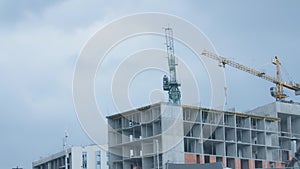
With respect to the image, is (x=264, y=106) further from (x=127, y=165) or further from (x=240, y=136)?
(x=127, y=165)

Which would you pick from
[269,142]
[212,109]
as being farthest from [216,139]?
[269,142]

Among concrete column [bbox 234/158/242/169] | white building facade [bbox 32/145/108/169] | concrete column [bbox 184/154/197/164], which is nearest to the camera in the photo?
concrete column [bbox 184/154/197/164]

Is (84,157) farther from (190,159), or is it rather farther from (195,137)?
(190,159)

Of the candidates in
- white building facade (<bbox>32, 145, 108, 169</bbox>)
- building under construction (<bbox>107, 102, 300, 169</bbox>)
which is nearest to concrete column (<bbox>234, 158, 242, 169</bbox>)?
building under construction (<bbox>107, 102, 300, 169</bbox>)

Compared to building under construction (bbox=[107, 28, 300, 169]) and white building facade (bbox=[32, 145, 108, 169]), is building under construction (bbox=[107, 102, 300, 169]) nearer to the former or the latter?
building under construction (bbox=[107, 28, 300, 169])

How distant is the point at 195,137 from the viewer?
11156cm

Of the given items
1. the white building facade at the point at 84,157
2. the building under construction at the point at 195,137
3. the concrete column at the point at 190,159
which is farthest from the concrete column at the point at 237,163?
the white building facade at the point at 84,157

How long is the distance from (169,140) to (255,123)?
2680cm

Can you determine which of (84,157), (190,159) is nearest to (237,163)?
(190,159)

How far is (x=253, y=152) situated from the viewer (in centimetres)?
12288

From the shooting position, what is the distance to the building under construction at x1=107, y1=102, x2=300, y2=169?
107 meters

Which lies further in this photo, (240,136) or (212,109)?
(240,136)

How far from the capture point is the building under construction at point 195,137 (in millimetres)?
107375

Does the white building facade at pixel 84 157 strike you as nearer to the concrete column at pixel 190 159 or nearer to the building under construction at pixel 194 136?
the building under construction at pixel 194 136
